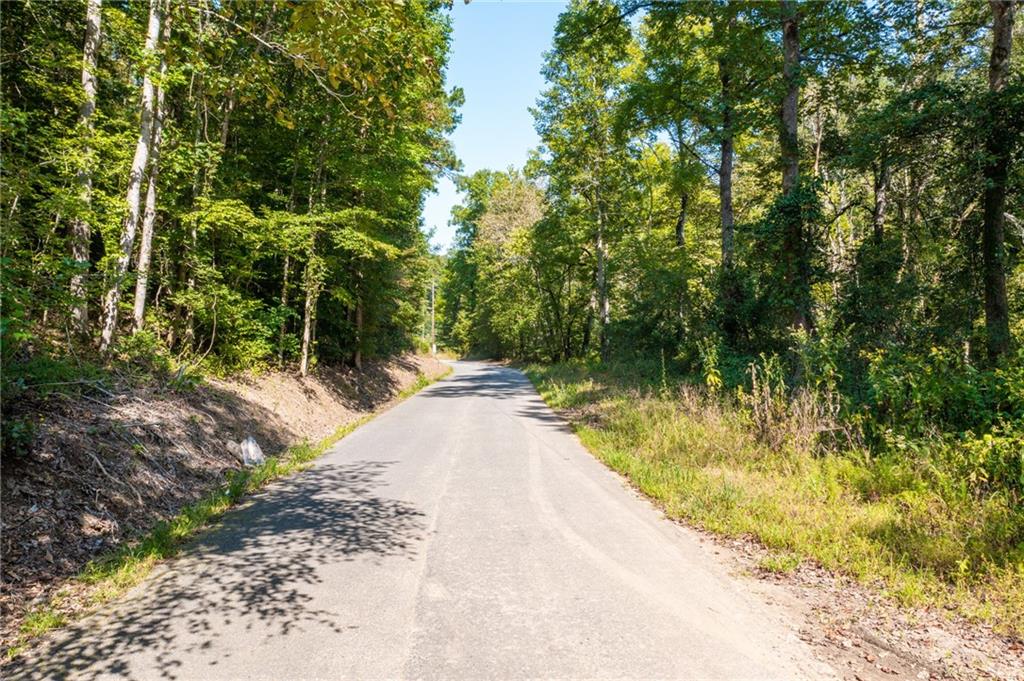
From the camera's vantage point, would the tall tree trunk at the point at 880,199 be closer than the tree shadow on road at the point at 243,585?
No

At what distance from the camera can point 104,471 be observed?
544cm

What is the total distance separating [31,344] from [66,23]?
6959 mm

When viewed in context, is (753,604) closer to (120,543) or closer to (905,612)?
(905,612)

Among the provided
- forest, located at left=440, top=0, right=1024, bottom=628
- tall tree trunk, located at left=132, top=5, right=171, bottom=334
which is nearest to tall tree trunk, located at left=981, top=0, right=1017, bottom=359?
forest, located at left=440, top=0, right=1024, bottom=628

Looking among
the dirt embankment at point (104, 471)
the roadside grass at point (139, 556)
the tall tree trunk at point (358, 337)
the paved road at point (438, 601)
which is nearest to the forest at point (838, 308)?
the paved road at point (438, 601)

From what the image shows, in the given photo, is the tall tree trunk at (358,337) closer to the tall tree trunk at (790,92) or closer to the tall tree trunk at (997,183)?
the tall tree trunk at (790,92)

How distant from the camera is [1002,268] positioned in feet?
27.7

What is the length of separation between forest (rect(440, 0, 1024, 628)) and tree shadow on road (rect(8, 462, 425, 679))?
385cm

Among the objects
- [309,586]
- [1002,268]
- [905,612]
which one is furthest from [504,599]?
[1002,268]

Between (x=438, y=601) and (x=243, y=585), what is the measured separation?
1.68 m

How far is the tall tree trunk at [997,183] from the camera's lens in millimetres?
7543

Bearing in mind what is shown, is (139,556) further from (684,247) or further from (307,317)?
(684,247)

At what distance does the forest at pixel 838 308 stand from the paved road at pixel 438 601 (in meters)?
1.39

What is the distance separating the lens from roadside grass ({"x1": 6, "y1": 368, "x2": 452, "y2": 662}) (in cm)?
362
